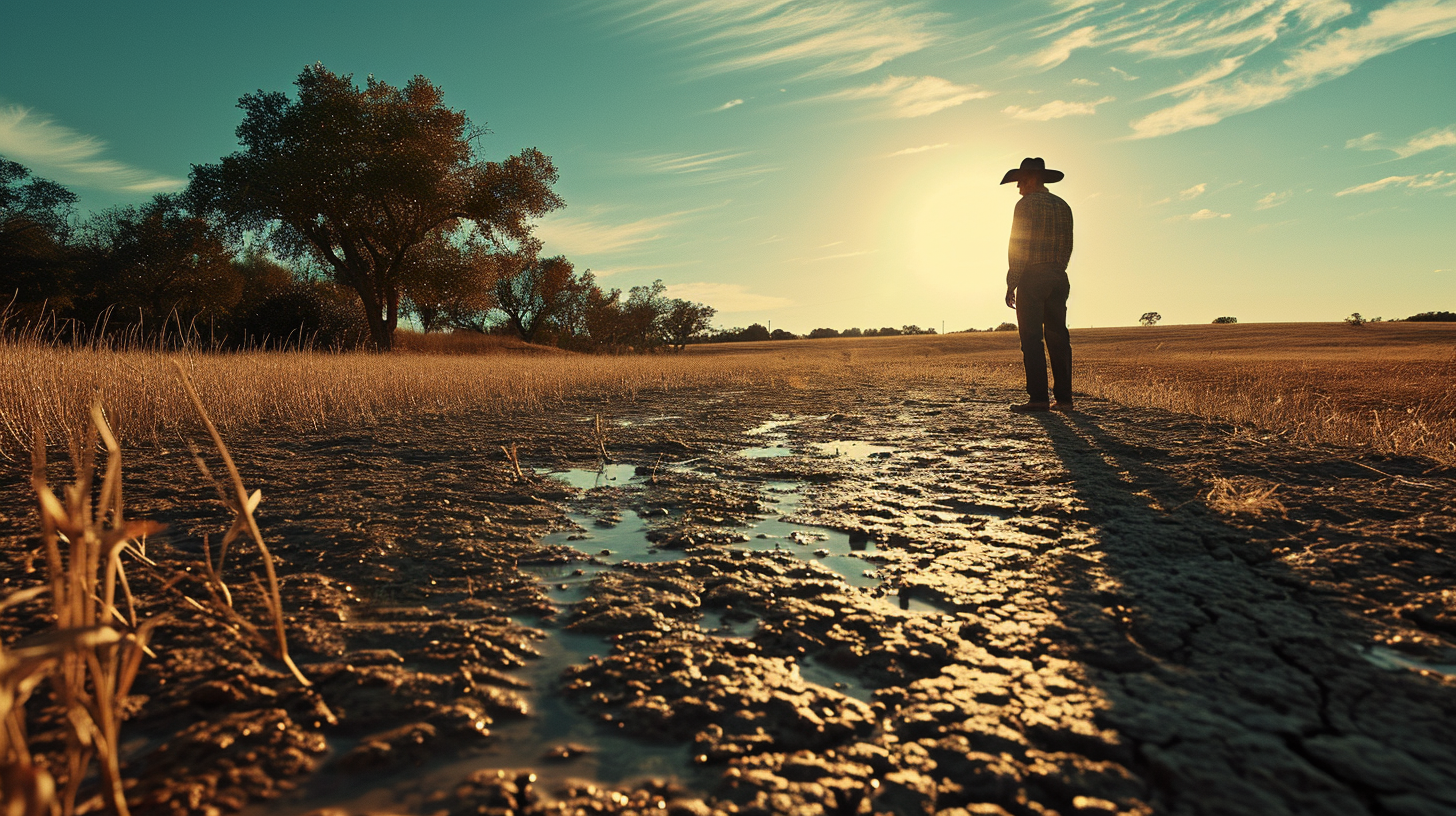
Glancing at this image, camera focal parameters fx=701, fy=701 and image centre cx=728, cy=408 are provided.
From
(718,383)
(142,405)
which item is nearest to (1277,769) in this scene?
(142,405)

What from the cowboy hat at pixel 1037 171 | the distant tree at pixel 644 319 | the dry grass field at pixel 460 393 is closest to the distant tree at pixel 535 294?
the distant tree at pixel 644 319

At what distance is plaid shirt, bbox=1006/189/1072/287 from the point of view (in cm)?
652

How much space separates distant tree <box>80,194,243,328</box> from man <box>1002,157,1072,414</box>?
2741cm

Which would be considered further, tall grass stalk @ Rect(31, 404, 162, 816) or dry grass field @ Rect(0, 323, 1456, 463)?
dry grass field @ Rect(0, 323, 1456, 463)

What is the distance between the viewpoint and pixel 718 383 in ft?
42.7

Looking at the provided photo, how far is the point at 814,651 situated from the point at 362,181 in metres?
23.5

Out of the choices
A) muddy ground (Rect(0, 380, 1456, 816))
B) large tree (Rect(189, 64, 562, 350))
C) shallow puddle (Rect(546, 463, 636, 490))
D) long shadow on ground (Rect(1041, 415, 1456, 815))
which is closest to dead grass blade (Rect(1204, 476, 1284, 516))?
muddy ground (Rect(0, 380, 1456, 816))

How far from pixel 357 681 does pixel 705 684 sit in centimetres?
80

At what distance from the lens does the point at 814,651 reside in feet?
5.94

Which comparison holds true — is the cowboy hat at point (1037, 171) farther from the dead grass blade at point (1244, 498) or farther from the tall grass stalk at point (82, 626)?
the tall grass stalk at point (82, 626)

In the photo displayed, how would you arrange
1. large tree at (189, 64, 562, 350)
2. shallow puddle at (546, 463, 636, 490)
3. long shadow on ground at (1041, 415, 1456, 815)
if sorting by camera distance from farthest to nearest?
large tree at (189, 64, 562, 350)
shallow puddle at (546, 463, 636, 490)
long shadow on ground at (1041, 415, 1456, 815)

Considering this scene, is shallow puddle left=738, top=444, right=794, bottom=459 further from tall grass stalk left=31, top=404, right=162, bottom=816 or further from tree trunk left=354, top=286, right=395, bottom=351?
tree trunk left=354, top=286, right=395, bottom=351

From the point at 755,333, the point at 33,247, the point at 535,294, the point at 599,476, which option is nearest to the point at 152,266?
the point at 33,247

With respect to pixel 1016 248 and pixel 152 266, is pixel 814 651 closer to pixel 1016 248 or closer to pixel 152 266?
pixel 1016 248
